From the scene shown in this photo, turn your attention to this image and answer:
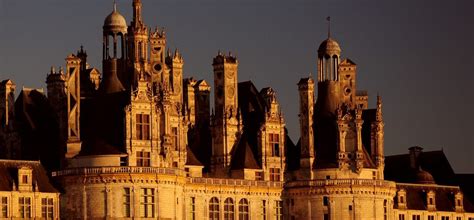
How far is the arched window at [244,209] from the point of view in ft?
493

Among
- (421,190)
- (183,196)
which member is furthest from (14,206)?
(421,190)

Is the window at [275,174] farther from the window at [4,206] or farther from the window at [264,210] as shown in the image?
the window at [4,206]

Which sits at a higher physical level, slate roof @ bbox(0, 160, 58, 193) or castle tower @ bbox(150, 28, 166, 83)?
castle tower @ bbox(150, 28, 166, 83)

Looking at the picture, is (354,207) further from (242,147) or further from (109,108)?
(109,108)

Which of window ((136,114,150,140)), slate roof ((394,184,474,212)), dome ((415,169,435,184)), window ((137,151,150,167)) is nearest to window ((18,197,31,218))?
window ((137,151,150,167))

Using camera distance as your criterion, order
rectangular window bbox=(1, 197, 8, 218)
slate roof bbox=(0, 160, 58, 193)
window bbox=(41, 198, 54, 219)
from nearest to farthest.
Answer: rectangular window bbox=(1, 197, 8, 218), slate roof bbox=(0, 160, 58, 193), window bbox=(41, 198, 54, 219)

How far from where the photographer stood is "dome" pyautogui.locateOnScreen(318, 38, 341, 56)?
6152 inches

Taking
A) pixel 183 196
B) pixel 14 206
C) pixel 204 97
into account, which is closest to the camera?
pixel 14 206

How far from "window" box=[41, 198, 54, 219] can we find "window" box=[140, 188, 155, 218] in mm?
6464

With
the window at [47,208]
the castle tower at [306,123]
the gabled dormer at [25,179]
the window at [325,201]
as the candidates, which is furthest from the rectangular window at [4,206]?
the window at [325,201]

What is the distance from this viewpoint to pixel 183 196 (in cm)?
14400

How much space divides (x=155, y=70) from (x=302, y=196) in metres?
15.7

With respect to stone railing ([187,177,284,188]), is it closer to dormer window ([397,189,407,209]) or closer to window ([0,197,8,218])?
dormer window ([397,189,407,209])

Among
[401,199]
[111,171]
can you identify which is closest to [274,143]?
[401,199]
